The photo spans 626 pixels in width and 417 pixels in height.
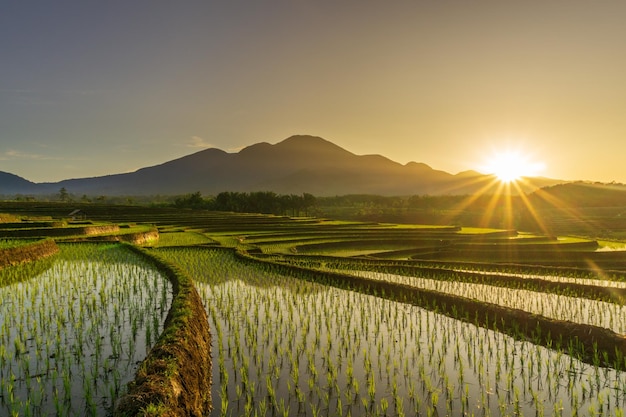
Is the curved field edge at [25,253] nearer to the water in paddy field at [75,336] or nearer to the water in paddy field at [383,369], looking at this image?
the water in paddy field at [75,336]

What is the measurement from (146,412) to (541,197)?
413 ft

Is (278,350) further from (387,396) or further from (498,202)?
(498,202)

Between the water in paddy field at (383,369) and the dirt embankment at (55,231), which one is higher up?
the dirt embankment at (55,231)

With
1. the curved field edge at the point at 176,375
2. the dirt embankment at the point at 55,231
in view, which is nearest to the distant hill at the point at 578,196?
the dirt embankment at the point at 55,231

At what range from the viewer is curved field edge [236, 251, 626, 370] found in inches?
367

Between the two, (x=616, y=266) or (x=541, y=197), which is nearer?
(x=616, y=266)

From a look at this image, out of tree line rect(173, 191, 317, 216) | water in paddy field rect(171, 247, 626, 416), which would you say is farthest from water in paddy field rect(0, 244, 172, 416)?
tree line rect(173, 191, 317, 216)

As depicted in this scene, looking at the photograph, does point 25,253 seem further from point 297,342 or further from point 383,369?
point 383,369

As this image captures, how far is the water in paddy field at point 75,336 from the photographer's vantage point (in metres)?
6.73

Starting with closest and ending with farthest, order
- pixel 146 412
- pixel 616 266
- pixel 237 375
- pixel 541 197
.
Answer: pixel 146 412, pixel 237 375, pixel 616 266, pixel 541 197

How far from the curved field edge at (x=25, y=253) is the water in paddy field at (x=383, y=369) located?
11.2 m

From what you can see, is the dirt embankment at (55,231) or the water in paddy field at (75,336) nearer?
the water in paddy field at (75,336)

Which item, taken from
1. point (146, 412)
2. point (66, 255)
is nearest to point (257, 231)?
point (66, 255)

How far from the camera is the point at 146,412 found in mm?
5094
